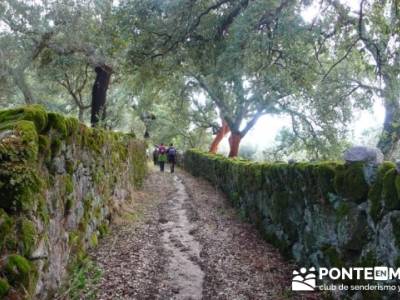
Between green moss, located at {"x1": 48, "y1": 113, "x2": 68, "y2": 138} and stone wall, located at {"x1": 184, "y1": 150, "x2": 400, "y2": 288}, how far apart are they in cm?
334

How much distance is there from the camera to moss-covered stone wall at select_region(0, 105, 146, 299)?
10.0 ft

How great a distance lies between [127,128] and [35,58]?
81.3 ft

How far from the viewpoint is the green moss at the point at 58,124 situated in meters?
4.24

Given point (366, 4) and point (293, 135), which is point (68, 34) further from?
point (293, 135)

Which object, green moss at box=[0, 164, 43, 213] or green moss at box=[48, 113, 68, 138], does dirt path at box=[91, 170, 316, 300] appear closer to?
green moss at box=[0, 164, 43, 213]

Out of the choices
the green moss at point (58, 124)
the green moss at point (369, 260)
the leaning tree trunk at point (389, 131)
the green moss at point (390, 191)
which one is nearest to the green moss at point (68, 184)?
the green moss at point (58, 124)

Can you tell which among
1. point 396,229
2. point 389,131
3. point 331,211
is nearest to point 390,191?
point 396,229

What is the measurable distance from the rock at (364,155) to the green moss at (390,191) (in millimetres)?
453

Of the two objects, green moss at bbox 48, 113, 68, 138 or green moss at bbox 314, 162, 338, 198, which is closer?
green moss at bbox 48, 113, 68, 138

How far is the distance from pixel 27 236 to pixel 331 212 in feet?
11.4

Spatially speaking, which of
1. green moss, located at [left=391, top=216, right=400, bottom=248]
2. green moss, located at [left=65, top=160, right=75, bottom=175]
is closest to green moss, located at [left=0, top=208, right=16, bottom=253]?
green moss, located at [left=65, top=160, right=75, bottom=175]

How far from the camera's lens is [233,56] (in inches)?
274

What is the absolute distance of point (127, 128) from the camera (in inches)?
1566

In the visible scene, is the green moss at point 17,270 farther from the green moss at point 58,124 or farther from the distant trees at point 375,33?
the distant trees at point 375,33
